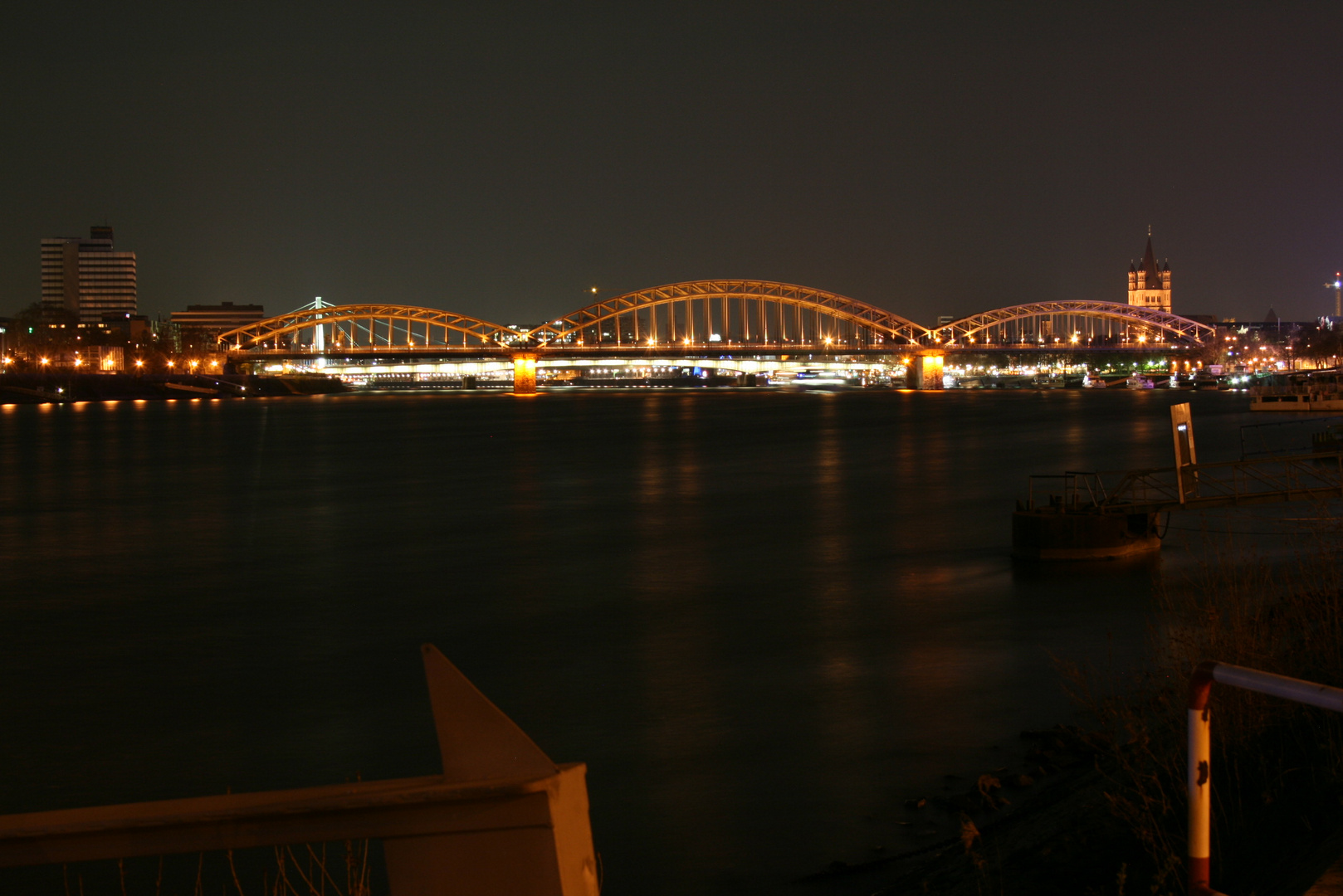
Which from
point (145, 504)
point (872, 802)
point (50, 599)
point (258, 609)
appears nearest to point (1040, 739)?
point (872, 802)

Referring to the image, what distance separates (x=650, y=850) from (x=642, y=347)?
458 ft

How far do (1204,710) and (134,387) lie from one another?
544ft

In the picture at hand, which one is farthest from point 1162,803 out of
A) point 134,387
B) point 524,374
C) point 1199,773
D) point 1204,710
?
point 524,374

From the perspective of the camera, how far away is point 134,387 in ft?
504

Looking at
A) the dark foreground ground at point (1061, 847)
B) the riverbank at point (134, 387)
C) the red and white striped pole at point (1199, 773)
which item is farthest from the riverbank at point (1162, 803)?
the riverbank at point (134, 387)

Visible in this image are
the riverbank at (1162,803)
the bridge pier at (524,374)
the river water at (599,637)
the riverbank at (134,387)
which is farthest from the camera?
the bridge pier at (524,374)

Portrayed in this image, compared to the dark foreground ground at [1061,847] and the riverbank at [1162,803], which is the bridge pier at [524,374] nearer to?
the dark foreground ground at [1061,847]

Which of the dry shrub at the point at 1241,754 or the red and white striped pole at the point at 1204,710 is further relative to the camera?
the dry shrub at the point at 1241,754

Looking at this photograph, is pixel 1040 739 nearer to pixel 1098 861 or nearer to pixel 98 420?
pixel 1098 861

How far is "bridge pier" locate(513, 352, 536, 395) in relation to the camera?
165750mm

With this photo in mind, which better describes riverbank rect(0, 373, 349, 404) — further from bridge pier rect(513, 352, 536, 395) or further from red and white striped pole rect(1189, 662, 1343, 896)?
red and white striped pole rect(1189, 662, 1343, 896)

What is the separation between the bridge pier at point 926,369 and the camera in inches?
6737

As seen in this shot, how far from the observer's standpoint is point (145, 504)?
40594mm

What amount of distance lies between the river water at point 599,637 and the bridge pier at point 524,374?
385 ft
